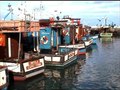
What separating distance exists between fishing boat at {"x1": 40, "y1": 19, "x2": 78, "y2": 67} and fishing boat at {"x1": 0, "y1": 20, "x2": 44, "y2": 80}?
4.00 metres

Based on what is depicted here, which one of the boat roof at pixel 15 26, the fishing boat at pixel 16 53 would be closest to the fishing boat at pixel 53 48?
the fishing boat at pixel 16 53

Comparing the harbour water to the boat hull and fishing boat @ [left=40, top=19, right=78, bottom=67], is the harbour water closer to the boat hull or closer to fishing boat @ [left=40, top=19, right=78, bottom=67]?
the boat hull

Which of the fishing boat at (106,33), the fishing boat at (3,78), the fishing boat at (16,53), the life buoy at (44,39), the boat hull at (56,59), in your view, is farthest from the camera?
the fishing boat at (106,33)

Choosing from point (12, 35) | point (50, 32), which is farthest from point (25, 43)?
point (12, 35)

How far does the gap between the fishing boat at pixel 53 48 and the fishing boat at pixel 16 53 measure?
4004 mm

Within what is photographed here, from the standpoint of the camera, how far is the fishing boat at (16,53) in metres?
25.8

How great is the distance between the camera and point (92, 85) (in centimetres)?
2548

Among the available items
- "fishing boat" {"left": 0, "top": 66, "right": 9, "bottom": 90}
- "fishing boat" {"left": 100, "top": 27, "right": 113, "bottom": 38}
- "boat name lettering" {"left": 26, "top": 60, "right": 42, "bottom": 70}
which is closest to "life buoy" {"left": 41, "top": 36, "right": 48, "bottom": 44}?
"boat name lettering" {"left": 26, "top": 60, "right": 42, "bottom": 70}

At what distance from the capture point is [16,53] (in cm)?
2902

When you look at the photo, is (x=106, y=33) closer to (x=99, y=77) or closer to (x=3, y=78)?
(x=99, y=77)

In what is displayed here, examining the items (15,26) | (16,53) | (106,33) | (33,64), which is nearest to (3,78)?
(33,64)

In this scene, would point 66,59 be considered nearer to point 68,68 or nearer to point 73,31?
point 68,68

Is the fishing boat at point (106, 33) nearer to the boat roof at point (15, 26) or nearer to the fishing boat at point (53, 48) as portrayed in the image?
the fishing boat at point (53, 48)

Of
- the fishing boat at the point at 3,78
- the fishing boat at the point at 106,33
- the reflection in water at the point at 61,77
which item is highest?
A: the fishing boat at the point at 106,33
